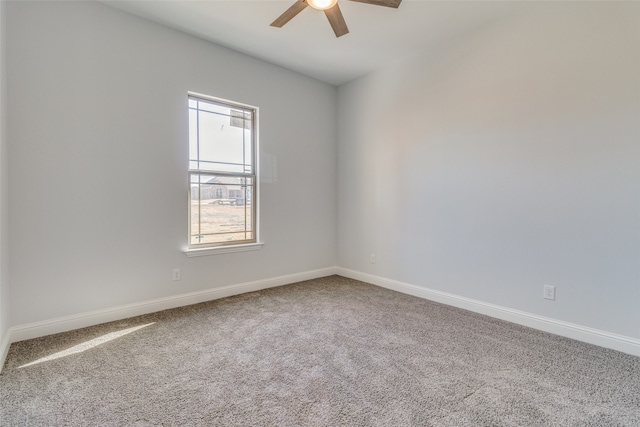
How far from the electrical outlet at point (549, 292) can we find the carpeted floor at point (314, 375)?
→ 1.02ft

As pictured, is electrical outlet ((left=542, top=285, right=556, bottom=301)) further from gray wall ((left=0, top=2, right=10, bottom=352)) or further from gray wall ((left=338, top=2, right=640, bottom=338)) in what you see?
gray wall ((left=0, top=2, right=10, bottom=352))

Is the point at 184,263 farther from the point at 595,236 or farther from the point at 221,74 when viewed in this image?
the point at 595,236

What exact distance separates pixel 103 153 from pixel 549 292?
4.04 meters

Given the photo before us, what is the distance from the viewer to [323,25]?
2.91m

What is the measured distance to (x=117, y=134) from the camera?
2.71 meters

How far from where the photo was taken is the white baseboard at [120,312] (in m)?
2.31

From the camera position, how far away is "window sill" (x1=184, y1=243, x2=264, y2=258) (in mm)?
3155

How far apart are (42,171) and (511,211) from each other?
399 cm

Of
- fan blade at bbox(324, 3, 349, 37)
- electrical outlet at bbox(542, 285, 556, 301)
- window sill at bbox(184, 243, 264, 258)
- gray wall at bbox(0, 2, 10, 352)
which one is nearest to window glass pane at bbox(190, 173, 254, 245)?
window sill at bbox(184, 243, 264, 258)

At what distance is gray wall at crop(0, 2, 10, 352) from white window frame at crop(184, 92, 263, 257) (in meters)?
1.30

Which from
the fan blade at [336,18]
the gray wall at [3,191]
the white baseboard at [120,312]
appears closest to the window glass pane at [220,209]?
the white baseboard at [120,312]

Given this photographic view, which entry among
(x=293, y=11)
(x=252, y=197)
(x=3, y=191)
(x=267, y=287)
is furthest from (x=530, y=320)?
(x=3, y=191)

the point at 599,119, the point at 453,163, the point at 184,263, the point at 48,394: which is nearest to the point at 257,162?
the point at 184,263

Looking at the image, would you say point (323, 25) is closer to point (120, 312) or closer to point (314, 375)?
point (314, 375)
